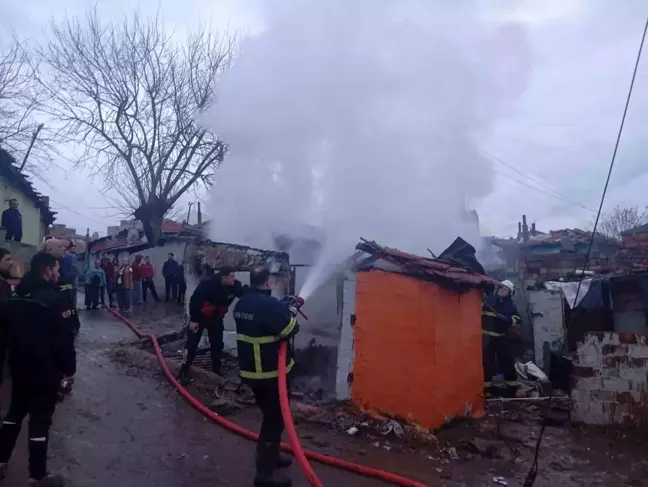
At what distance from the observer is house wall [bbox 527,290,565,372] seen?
1013 centimetres

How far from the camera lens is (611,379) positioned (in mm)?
6926

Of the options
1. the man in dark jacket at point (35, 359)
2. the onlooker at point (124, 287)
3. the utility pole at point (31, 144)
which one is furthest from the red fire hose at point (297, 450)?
the utility pole at point (31, 144)

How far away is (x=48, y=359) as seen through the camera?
4.12 metres

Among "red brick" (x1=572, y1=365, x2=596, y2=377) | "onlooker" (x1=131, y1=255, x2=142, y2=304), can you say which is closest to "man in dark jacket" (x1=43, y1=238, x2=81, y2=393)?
"red brick" (x1=572, y1=365, x2=596, y2=377)

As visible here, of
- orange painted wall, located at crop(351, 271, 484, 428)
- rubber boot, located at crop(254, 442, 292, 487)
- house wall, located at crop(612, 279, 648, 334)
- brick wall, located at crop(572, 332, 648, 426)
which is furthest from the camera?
house wall, located at crop(612, 279, 648, 334)

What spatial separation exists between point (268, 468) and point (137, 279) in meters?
14.1

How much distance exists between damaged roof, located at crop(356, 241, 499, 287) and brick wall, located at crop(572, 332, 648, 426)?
1.45m

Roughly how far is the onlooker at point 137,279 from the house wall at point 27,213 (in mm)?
4432

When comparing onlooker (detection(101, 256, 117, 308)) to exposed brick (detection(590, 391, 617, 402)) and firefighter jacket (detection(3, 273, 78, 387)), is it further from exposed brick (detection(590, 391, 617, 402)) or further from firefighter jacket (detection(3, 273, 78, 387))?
exposed brick (detection(590, 391, 617, 402))

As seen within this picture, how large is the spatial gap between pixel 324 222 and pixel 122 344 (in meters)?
6.65

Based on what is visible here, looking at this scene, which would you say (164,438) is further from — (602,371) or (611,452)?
(602,371)

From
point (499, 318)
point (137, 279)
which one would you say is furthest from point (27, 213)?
point (499, 318)

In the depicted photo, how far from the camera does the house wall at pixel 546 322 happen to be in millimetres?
10133

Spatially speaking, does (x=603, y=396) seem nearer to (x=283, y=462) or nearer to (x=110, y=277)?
(x=283, y=462)
